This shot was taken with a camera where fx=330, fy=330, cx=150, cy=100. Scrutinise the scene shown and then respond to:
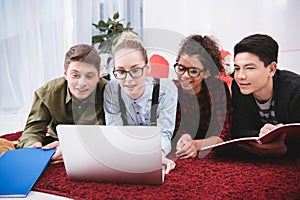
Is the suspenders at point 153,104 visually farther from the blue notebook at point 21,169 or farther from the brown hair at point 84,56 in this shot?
the blue notebook at point 21,169

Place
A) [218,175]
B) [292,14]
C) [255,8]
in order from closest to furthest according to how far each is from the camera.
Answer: [218,175] < [292,14] < [255,8]

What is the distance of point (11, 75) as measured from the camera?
2475 mm

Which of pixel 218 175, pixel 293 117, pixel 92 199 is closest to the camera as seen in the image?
pixel 92 199

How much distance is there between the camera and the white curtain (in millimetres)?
2414

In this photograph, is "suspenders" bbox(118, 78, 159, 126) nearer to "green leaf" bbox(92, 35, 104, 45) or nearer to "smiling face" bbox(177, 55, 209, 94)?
"smiling face" bbox(177, 55, 209, 94)

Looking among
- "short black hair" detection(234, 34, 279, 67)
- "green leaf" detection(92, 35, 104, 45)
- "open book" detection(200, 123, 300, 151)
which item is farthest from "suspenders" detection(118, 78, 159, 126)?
"green leaf" detection(92, 35, 104, 45)

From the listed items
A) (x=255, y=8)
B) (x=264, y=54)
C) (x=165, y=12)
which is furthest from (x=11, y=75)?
(x=264, y=54)

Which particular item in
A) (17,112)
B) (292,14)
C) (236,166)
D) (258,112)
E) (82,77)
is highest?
(292,14)

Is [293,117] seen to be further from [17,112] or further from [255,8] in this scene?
[17,112]

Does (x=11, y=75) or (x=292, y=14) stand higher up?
(x=292, y=14)

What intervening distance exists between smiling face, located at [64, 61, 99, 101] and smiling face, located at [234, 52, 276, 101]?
508 millimetres

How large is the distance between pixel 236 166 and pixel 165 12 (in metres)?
1.94

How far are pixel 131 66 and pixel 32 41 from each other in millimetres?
1733

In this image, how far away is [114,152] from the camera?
83cm
